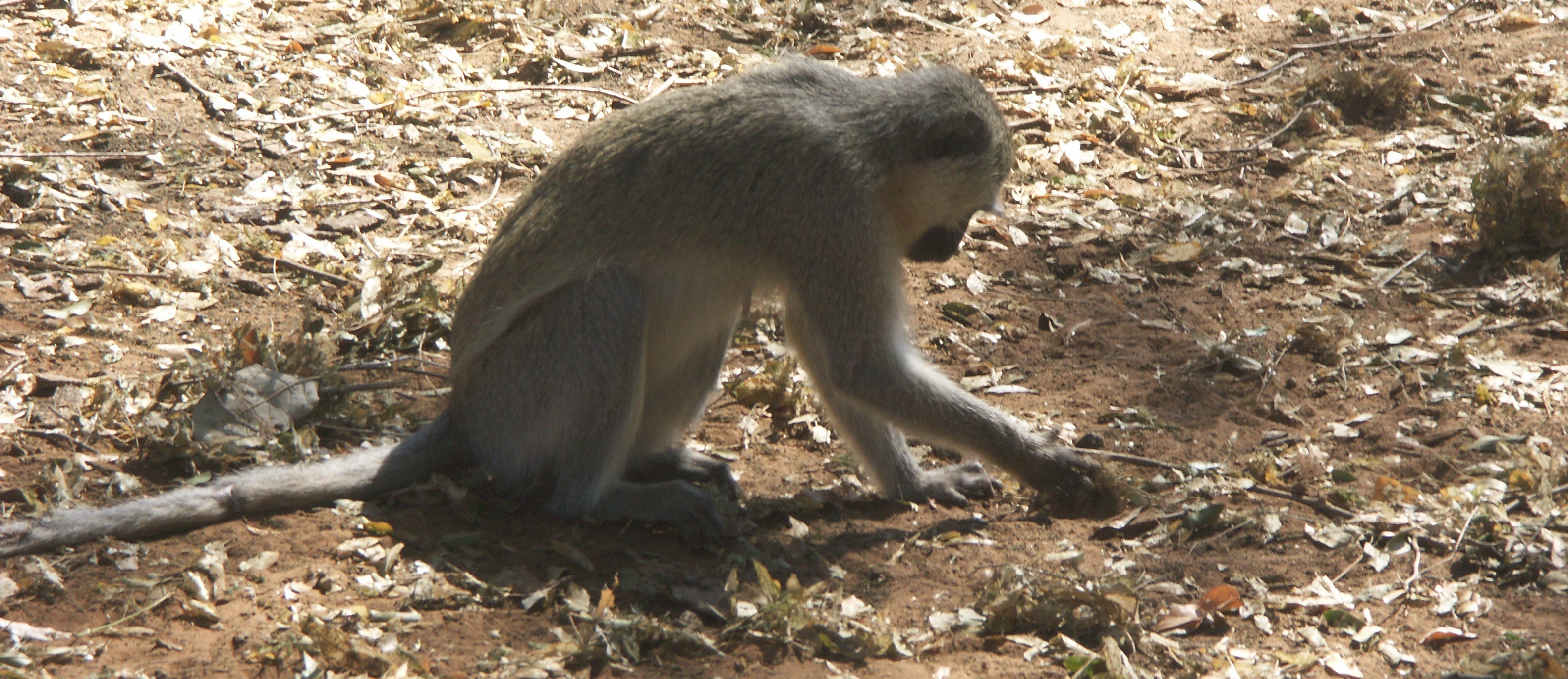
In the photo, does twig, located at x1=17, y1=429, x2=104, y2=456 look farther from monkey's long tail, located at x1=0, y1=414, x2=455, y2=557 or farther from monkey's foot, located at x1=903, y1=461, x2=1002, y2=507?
monkey's foot, located at x1=903, y1=461, x2=1002, y2=507

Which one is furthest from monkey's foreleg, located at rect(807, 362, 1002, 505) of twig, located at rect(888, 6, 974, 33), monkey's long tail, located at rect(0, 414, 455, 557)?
twig, located at rect(888, 6, 974, 33)

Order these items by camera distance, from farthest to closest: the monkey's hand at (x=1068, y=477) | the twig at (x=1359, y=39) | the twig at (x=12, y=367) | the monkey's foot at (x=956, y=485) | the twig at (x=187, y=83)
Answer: the twig at (x=1359, y=39) < the twig at (x=187, y=83) < the monkey's foot at (x=956, y=485) < the twig at (x=12, y=367) < the monkey's hand at (x=1068, y=477)

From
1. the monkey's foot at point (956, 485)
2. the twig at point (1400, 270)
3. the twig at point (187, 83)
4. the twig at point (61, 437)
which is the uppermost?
the twig at point (187, 83)

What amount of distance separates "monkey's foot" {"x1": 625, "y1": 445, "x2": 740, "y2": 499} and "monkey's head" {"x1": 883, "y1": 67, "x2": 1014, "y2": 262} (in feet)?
3.75

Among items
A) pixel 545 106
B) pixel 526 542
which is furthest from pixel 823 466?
pixel 545 106

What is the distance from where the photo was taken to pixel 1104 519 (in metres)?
4.73

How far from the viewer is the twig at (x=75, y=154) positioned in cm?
640

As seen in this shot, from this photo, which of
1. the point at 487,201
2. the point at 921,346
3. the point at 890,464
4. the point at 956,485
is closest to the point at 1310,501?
the point at 956,485

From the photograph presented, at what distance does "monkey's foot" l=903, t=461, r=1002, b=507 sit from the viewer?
506cm

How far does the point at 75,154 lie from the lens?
259 inches

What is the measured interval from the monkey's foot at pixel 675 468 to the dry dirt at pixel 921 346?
169 mm

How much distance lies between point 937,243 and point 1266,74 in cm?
476

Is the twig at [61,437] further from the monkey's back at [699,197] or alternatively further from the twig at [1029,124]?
the twig at [1029,124]

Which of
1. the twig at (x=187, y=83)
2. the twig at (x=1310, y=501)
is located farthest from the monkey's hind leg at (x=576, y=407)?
the twig at (x=187, y=83)
